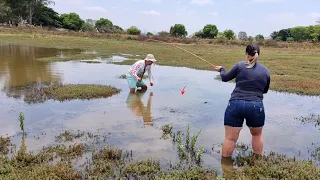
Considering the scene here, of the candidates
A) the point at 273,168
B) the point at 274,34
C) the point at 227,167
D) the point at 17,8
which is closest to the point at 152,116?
the point at 227,167

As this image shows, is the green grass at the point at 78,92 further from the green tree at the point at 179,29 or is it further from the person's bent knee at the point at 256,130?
the green tree at the point at 179,29

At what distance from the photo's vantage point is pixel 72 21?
92.4m

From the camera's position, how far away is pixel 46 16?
8862cm

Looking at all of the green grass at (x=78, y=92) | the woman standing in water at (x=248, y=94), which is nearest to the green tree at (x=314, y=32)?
the green grass at (x=78, y=92)

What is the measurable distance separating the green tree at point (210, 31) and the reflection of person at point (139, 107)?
235ft

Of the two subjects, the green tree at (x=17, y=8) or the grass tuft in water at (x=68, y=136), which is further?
the green tree at (x=17, y=8)

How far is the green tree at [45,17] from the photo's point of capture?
85575mm

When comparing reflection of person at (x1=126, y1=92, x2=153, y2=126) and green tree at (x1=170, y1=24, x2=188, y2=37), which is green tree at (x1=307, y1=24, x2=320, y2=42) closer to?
green tree at (x1=170, y1=24, x2=188, y2=37)

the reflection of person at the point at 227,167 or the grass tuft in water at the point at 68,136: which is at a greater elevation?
the grass tuft in water at the point at 68,136

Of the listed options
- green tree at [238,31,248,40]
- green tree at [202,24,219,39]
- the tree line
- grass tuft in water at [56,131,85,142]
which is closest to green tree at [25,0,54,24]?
the tree line

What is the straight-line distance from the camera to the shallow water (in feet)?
22.9

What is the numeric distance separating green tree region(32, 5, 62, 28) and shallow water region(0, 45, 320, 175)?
7741 cm

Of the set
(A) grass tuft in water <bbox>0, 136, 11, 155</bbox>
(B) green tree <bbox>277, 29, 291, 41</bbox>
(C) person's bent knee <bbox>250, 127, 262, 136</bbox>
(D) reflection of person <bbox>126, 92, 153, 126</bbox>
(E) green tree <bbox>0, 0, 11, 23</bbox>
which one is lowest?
(A) grass tuft in water <bbox>0, 136, 11, 155</bbox>

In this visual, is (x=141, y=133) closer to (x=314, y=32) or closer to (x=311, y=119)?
(x=311, y=119)
